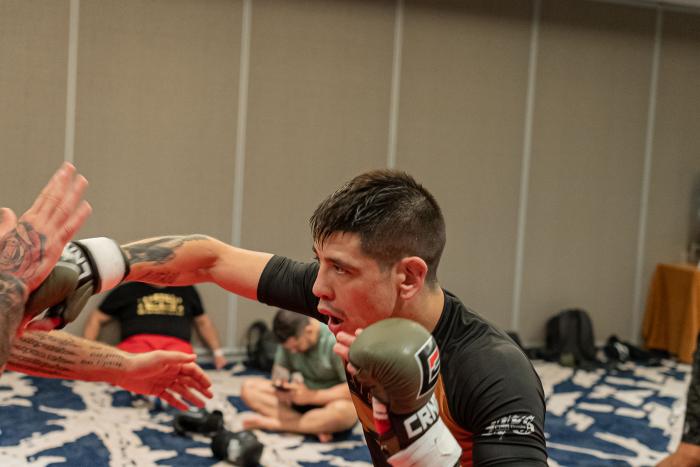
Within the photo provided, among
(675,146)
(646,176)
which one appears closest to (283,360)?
(646,176)

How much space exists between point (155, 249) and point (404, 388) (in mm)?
1049

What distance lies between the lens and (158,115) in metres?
5.66

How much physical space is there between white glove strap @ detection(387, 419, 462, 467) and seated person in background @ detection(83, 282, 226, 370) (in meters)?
3.86

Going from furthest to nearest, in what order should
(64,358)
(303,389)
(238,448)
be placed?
(303,389)
(238,448)
(64,358)

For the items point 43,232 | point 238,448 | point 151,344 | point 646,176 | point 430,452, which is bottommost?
point 238,448

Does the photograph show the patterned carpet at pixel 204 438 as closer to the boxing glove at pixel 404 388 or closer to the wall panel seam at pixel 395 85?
the wall panel seam at pixel 395 85

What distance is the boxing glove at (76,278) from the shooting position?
5.83 ft

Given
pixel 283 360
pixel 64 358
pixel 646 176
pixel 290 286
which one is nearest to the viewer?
pixel 290 286

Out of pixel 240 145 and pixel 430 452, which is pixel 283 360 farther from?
pixel 430 452

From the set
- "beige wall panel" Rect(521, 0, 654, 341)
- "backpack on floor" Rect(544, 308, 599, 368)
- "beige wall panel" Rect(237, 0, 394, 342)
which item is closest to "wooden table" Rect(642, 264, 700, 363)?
"beige wall panel" Rect(521, 0, 654, 341)

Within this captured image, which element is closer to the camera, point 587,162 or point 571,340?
point 571,340

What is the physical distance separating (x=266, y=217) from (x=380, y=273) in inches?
166

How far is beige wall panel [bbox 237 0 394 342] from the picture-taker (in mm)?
5918

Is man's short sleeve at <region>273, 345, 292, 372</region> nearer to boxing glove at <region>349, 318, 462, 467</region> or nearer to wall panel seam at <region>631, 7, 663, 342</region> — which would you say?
boxing glove at <region>349, 318, 462, 467</region>
